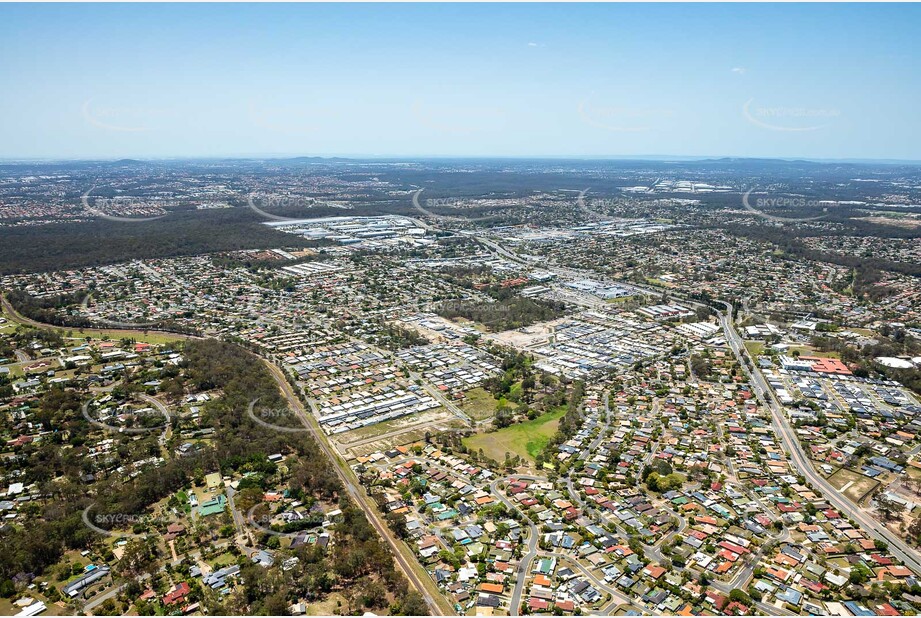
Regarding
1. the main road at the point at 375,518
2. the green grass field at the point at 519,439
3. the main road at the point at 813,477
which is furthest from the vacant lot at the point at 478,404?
the main road at the point at 813,477

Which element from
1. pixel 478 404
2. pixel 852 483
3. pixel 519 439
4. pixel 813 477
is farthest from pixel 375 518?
pixel 852 483

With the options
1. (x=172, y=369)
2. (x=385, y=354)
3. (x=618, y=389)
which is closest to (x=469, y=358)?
(x=385, y=354)

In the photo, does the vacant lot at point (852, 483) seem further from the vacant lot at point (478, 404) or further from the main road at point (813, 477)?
the vacant lot at point (478, 404)

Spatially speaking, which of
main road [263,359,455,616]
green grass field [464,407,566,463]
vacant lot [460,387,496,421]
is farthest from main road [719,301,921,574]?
main road [263,359,455,616]

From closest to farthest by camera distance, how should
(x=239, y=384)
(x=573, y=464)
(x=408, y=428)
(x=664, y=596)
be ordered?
(x=664, y=596) < (x=573, y=464) < (x=408, y=428) < (x=239, y=384)

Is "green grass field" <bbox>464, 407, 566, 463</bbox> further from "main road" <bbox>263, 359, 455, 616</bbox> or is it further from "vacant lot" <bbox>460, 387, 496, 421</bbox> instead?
"main road" <bbox>263, 359, 455, 616</bbox>

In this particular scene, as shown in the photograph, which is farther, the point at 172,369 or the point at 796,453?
the point at 172,369

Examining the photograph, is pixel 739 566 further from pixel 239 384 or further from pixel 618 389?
pixel 239 384

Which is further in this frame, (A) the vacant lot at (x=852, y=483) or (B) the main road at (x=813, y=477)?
(A) the vacant lot at (x=852, y=483)

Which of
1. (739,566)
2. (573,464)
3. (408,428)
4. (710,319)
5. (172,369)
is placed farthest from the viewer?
(710,319)
